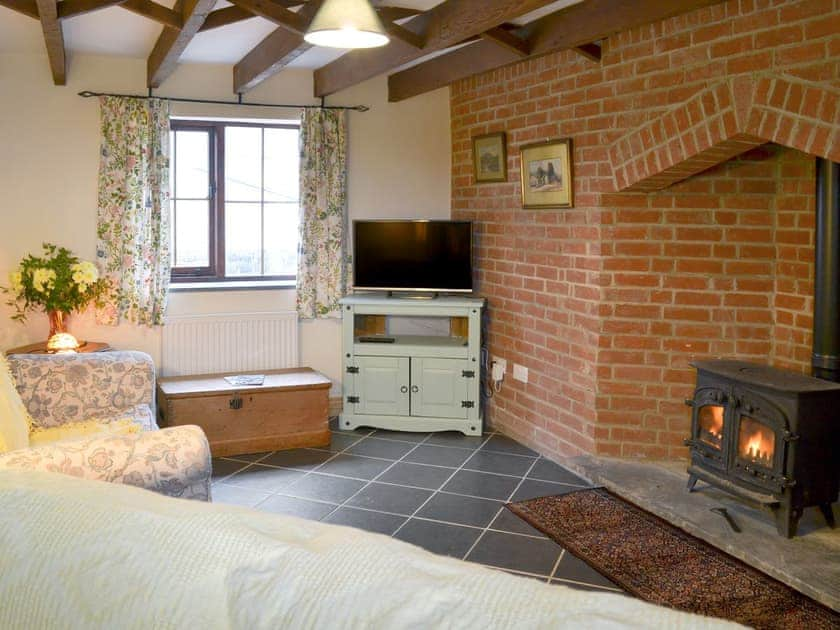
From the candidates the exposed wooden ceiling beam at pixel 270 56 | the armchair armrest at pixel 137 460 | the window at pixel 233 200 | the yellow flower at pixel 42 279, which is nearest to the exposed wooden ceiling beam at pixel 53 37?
the window at pixel 233 200

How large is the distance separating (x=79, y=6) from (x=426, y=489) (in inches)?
115

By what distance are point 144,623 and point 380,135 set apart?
18.1 ft

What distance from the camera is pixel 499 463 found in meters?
5.21

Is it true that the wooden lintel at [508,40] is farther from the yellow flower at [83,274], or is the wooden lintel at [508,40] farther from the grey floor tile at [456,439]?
the yellow flower at [83,274]

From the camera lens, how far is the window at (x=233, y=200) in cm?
596

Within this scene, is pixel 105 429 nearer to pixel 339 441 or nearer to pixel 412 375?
pixel 339 441

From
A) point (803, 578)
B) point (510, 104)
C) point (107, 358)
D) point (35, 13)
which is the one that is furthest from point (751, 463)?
point (35, 13)

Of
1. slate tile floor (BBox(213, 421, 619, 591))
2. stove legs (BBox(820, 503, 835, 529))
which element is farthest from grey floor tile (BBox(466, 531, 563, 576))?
stove legs (BBox(820, 503, 835, 529))

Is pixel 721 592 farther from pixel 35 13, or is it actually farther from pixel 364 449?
pixel 35 13

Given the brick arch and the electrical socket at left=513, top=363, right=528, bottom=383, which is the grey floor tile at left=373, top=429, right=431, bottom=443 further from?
the brick arch

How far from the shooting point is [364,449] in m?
5.48

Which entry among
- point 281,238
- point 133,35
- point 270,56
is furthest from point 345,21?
point 281,238

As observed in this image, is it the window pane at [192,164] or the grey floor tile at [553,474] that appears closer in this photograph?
the grey floor tile at [553,474]

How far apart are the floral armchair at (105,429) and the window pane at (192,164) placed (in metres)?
1.57
